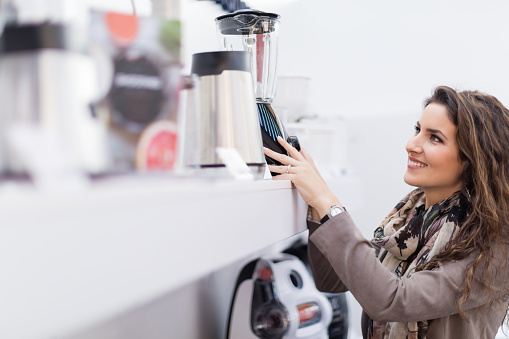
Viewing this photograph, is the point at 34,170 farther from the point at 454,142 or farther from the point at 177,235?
the point at 454,142

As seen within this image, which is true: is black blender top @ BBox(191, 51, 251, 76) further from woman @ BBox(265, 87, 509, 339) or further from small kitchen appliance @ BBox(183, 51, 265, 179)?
woman @ BBox(265, 87, 509, 339)

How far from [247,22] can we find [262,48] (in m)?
0.11

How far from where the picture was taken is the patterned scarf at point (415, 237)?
1.23m

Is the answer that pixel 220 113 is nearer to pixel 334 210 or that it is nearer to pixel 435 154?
pixel 334 210

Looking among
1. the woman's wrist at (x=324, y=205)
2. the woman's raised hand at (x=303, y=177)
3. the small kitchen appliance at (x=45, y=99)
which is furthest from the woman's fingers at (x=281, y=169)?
the small kitchen appliance at (x=45, y=99)

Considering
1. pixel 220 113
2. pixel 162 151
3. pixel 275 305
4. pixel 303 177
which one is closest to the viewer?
pixel 162 151

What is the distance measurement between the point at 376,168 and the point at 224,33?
170cm

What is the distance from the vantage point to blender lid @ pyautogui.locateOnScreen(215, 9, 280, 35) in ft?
3.49

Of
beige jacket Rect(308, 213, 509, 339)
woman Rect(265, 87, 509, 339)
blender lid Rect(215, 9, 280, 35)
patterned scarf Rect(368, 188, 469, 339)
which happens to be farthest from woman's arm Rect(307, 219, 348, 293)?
blender lid Rect(215, 9, 280, 35)

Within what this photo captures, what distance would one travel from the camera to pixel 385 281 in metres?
1.05

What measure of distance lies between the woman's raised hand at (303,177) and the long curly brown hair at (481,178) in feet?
1.17

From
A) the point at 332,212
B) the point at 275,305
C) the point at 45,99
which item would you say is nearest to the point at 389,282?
the point at 332,212

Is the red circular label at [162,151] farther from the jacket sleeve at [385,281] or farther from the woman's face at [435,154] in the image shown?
the woman's face at [435,154]

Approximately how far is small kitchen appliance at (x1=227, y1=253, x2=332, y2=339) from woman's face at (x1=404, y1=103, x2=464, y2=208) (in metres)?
0.59
